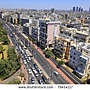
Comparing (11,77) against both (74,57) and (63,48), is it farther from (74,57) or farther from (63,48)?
(63,48)

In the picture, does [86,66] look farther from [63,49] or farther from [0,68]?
[0,68]

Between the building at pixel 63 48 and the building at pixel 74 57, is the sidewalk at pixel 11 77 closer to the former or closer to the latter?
the building at pixel 74 57

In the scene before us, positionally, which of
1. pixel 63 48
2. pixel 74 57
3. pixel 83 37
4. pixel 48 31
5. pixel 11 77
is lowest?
pixel 11 77

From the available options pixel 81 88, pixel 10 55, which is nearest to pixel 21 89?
pixel 81 88

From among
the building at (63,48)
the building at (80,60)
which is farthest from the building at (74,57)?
the building at (63,48)

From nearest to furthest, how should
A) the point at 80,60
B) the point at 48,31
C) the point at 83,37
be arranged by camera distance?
the point at 80,60
the point at 48,31
the point at 83,37

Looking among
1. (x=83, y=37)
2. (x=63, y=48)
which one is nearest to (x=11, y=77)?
(x=63, y=48)

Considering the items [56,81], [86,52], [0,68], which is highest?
[86,52]

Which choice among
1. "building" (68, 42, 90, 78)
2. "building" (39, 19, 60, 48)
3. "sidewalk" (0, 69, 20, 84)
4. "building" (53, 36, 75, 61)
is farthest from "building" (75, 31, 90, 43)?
"sidewalk" (0, 69, 20, 84)

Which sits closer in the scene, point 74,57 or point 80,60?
point 80,60
